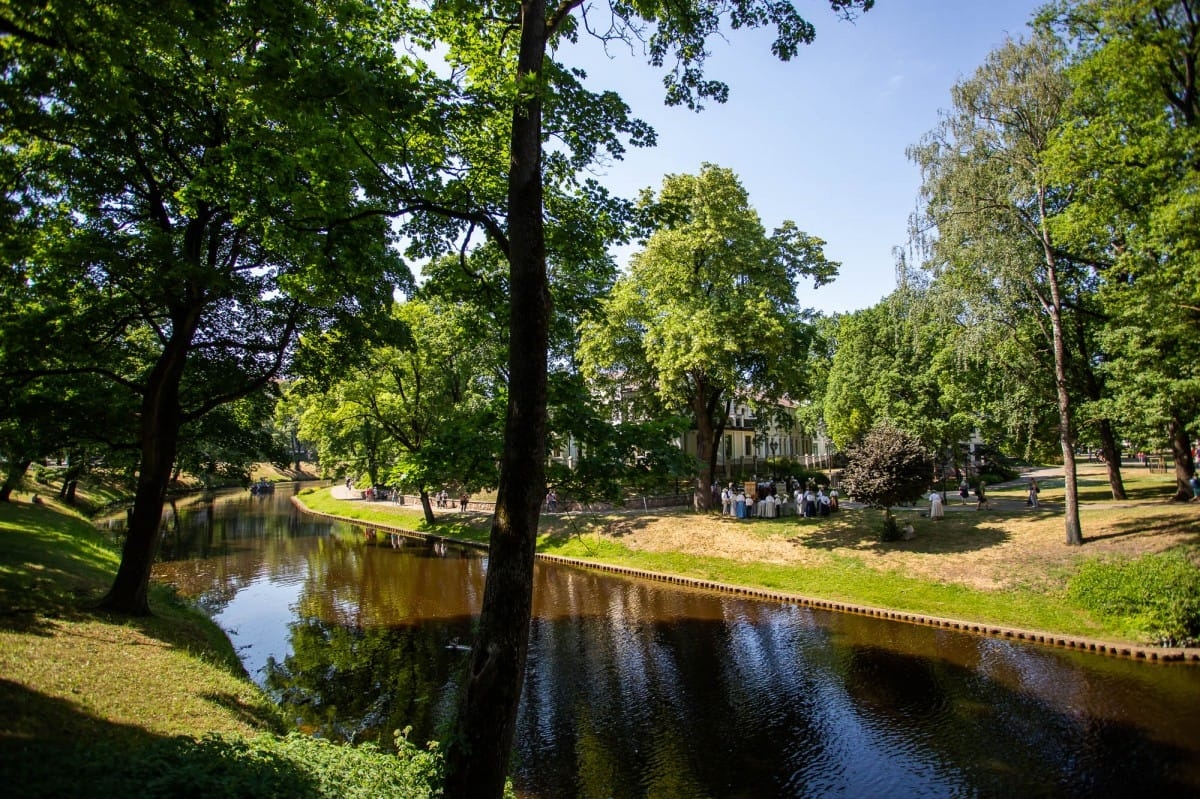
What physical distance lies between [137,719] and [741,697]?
11411 mm

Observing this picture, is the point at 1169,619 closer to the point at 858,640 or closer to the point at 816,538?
the point at 858,640

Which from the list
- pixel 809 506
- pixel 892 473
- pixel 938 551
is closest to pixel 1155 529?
pixel 938 551

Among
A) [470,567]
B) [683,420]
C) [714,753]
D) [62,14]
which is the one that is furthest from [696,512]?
[62,14]

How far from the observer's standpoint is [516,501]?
6.58 metres

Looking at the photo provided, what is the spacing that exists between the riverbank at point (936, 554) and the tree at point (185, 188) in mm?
10970

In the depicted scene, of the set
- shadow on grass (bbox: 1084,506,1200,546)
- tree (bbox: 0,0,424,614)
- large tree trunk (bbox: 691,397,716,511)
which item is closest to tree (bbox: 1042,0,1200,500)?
shadow on grass (bbox: 1084,506,1200,546)

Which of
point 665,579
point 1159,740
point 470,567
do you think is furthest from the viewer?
point 470,567

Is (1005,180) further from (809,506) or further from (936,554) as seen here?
(809,506)

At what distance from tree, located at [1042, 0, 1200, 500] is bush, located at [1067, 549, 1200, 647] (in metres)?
5.85

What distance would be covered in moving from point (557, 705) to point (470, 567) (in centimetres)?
1576

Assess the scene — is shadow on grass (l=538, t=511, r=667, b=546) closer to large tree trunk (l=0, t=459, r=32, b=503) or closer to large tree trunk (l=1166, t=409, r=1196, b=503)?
large tree trunk (l=1166, t=409, r=1196, b=503)

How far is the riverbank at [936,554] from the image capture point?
733 inches

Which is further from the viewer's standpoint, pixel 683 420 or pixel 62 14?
pixel 683 420

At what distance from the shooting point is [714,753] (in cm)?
1188
